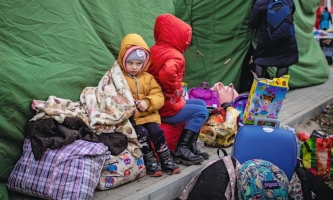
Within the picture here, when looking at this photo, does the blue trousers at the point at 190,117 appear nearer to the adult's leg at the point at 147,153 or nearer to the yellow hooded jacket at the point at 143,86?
the yellow hooded jacket at the point at 143,86

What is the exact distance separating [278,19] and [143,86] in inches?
127

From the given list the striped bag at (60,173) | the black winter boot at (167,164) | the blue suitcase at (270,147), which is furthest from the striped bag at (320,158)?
the striped bag at (60,173)

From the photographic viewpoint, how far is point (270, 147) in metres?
4.36

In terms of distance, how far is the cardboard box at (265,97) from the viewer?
5.77 metres

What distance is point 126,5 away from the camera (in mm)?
5473

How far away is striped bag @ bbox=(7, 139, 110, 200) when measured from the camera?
11.9 ft

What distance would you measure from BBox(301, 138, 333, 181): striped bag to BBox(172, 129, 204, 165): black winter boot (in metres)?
1.04

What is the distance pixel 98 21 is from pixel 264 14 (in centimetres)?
315

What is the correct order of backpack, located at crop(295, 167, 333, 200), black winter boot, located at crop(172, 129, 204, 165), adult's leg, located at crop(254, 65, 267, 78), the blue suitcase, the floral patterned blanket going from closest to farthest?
backpack, located at crop(295, 167, 333, 200) → the floral patterned blanket → the blue suitcase → black winter boot, located at crop(172, 129, 204, 165) → adult's leg, located at crop(254, 65, 267, 78)

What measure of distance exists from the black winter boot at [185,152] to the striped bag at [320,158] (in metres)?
1.04

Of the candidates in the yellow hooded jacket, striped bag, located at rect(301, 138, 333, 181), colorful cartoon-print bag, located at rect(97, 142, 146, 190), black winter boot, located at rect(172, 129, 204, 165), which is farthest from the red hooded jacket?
striped bag, located at rect(301, 138, 333, 181)

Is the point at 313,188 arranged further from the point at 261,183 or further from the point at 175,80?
the point at 175,80

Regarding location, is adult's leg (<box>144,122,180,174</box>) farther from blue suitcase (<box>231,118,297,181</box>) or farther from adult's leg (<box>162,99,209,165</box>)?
blue suitcase (<box>231,118,297,181</box>)

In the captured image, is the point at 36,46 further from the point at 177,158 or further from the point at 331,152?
the point at 331,152
